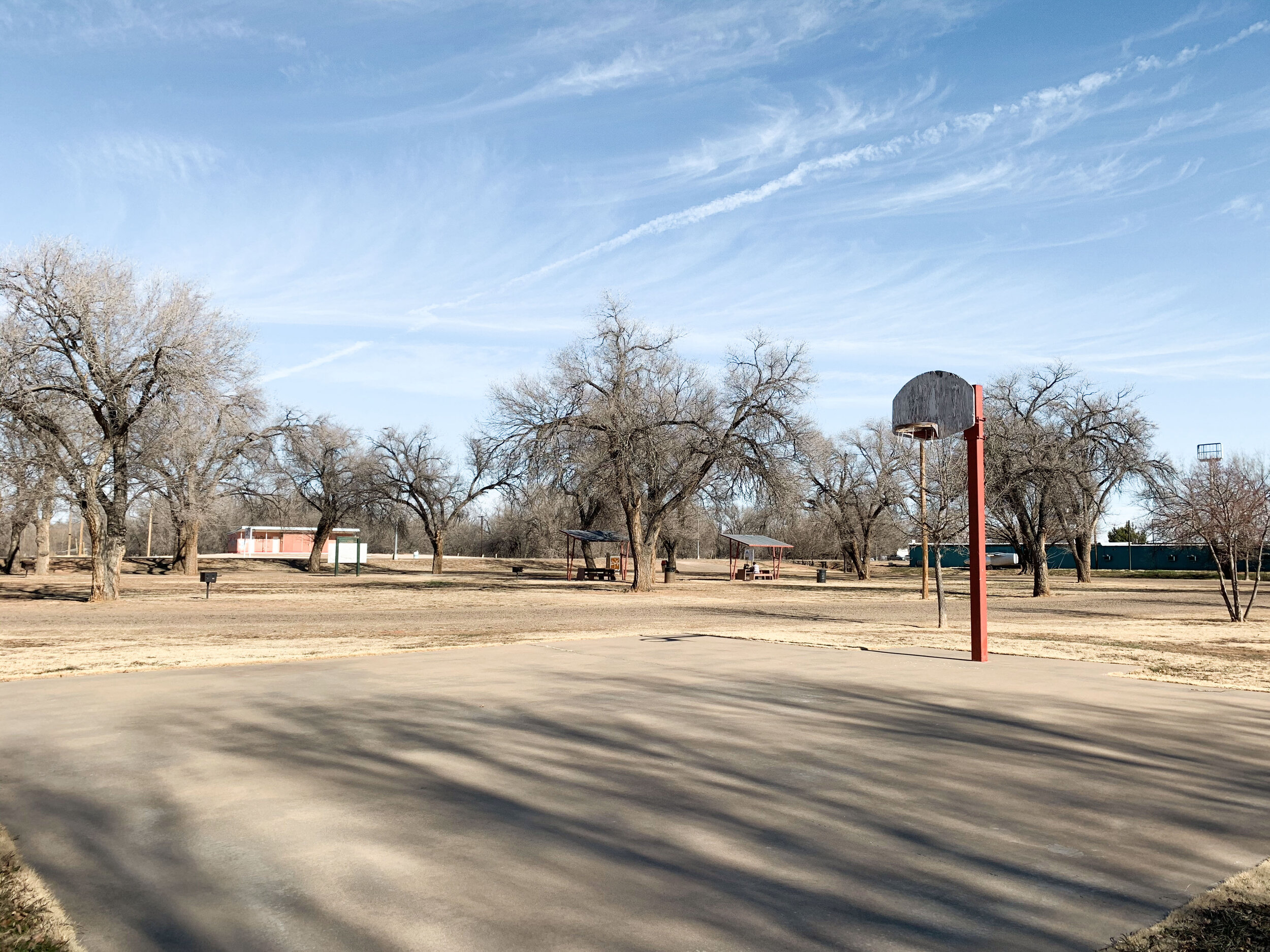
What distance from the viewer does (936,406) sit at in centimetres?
1425

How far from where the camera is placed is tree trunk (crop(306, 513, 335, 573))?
191ft

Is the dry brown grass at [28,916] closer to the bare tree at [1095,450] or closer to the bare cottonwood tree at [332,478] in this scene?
the bare tree at [1095,450]

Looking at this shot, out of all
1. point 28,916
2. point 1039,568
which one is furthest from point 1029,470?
point 28,916

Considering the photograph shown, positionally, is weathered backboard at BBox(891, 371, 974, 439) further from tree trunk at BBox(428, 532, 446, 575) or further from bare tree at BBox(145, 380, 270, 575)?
tree trunk at BBox(428, 532, 446, 575)

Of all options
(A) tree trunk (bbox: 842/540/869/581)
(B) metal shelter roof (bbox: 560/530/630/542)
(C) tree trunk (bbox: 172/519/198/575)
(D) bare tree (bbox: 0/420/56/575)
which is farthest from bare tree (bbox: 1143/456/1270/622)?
(C) tree trunk (bbox: 172/519/198/575)

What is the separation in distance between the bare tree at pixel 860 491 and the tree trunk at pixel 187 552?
3902 cm

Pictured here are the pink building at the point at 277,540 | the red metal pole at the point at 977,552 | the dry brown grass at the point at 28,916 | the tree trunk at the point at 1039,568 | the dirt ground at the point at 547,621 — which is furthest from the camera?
the pink building at the point at 277,540

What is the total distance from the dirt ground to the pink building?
3519 centimetres

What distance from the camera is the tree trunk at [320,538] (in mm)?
58250

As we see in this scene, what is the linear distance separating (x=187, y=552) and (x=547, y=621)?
34851mm

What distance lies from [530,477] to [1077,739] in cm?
2799

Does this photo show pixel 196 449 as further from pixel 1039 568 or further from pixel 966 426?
pixel 1039 568

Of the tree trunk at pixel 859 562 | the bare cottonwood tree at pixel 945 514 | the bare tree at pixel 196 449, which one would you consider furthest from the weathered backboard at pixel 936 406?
the tree trunk at pixel 859 562

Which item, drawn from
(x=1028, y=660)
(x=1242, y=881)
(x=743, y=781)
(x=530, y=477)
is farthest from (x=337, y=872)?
(x=530, y=477)
